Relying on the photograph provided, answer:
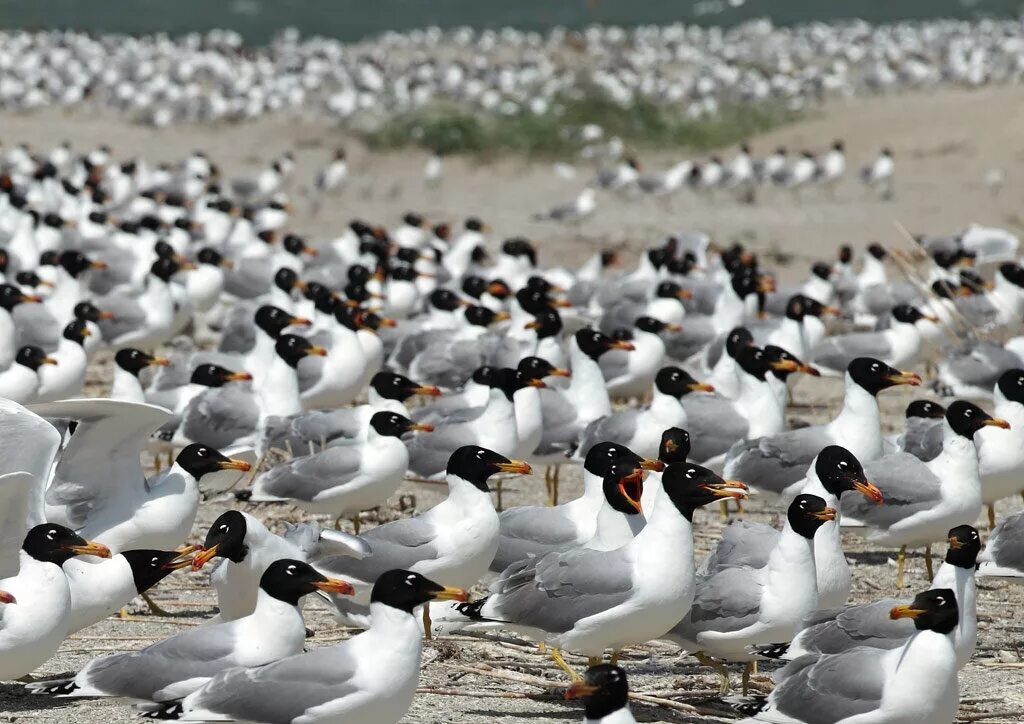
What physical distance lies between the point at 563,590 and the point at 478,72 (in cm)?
3880

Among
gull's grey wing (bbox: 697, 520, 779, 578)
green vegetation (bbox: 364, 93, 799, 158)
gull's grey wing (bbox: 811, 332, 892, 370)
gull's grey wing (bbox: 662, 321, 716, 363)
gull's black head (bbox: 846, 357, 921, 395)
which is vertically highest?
green vegetation (bbox: 364, 93, 799, 158)

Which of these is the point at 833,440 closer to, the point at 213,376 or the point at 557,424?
the point at 557,424

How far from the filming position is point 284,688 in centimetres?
543

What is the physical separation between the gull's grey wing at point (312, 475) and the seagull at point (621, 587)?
8.29ft

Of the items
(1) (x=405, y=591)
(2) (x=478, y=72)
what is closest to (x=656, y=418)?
(1) (x=405, y=591)

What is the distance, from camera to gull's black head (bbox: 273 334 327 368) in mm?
11555

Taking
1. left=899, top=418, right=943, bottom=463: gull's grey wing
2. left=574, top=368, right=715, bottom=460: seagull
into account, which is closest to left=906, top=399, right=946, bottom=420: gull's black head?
left=899, top=418, right=943, bottom=463: gull's grey wing

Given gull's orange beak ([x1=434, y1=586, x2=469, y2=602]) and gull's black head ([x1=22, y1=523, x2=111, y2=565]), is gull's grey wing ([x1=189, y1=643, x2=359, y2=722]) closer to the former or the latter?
gull's orange beak ([x1=434, y1=586, x2=469, y2=602])

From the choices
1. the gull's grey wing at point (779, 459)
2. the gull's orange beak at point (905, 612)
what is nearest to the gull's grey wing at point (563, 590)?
the gull's orange beak at point (905, 612)

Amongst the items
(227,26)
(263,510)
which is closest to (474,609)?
(263,510)

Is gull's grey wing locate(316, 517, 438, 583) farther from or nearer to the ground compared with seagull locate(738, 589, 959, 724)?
farther from the ground

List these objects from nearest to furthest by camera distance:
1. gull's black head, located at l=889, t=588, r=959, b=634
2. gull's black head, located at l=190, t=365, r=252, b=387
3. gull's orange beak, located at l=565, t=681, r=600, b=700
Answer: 1. gull's orange beak, located at l=565, t=681, r=600, b=700
2. gull's black head, located at l=889, t=588, r=959, b=634
3. gull's black head, located at l=190, t=365, r=252, b=387

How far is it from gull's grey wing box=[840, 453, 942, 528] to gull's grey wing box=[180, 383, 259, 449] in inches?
164

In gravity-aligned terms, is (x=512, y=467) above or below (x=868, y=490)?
above
